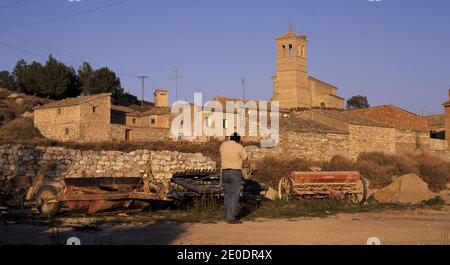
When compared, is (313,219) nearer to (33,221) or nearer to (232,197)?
(232,197)

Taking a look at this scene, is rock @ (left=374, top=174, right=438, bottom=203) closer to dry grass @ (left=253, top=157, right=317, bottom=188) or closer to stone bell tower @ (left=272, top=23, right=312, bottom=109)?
dry grass @ (left=253, top=157, right=317, bottom=188)

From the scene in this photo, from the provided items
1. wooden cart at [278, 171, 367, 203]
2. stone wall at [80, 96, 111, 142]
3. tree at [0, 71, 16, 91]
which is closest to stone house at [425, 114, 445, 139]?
stone wall at [80, 96, 111, 142]

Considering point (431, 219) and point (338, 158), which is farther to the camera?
point (338, 158)

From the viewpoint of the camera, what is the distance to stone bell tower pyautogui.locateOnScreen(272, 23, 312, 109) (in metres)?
78.0

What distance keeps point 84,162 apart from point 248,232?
61.8 ft

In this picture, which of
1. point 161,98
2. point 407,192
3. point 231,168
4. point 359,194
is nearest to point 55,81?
point 161,98

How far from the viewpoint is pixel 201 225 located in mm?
10250

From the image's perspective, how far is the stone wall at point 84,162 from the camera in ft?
80.9

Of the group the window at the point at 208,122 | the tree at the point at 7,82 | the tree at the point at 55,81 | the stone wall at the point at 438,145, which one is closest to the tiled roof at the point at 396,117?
the stone wall at the point at 438,145

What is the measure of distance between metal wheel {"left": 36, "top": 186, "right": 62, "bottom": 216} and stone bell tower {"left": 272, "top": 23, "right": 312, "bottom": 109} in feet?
212

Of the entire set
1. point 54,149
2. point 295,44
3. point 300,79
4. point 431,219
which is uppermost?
point 295,44

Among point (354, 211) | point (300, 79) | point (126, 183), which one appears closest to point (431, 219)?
point (354, 211)

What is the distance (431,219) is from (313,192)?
5.10 metres

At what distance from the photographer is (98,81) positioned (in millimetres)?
67812
